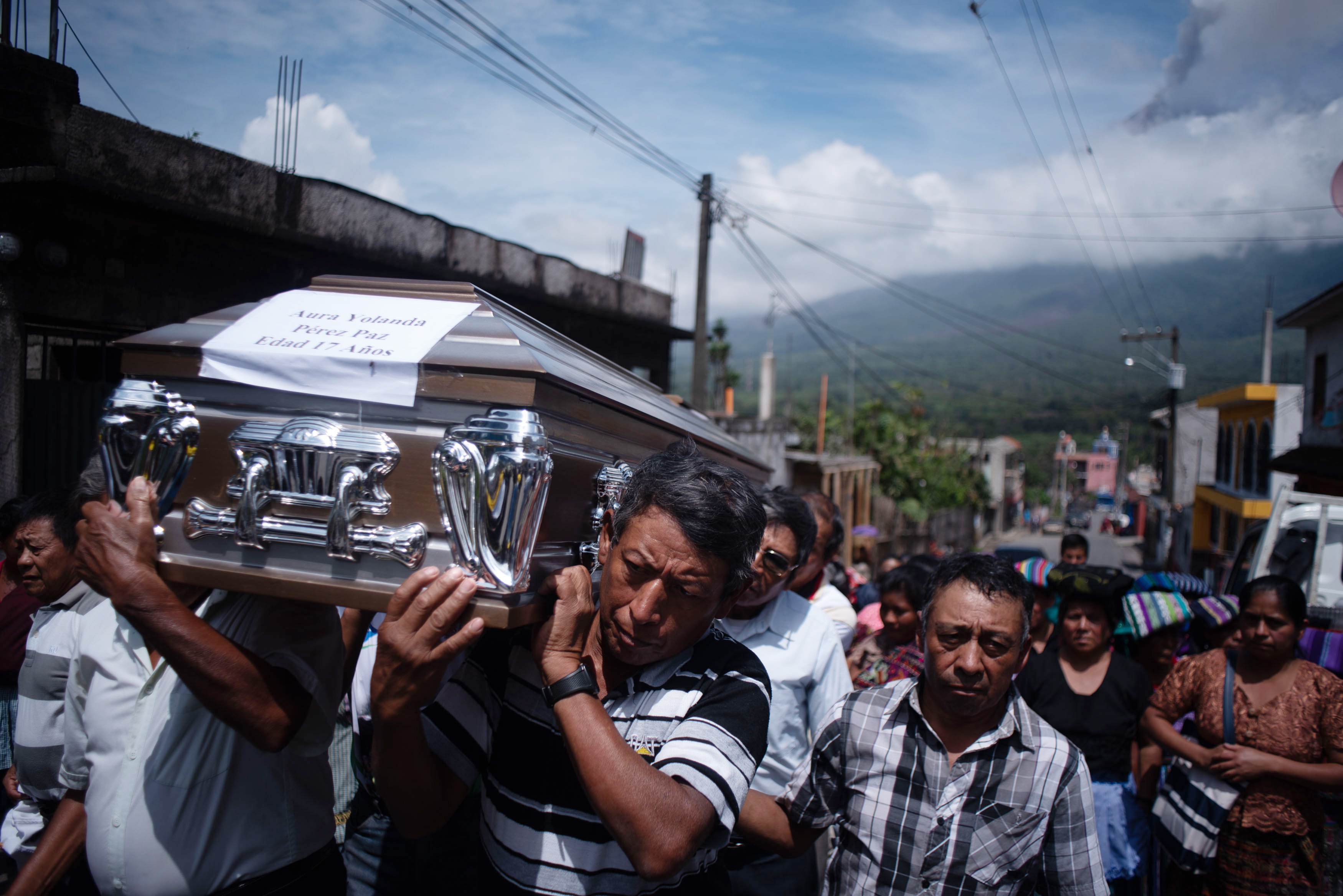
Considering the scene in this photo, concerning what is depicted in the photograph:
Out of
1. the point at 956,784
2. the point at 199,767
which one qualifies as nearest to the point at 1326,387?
the point at 956,784

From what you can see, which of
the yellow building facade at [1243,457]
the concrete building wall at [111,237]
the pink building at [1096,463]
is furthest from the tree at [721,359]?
the pink building at [1096,463]

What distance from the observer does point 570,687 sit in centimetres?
143

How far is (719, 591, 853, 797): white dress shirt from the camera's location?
2742 mm

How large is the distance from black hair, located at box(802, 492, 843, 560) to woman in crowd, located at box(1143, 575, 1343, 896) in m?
1.62

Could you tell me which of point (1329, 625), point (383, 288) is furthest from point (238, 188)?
point (1329, 625)

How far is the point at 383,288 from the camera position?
1.80 m

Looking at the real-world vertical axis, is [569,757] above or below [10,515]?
below

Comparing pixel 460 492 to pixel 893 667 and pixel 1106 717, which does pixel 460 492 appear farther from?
pixel 1106 717

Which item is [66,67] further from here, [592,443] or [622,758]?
[622,758]

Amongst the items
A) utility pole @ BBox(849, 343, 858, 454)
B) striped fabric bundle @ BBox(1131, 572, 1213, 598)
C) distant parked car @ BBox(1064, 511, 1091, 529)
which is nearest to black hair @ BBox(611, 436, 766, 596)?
striped fabric bundle @ BBox(1131, 572, 1213, 598)

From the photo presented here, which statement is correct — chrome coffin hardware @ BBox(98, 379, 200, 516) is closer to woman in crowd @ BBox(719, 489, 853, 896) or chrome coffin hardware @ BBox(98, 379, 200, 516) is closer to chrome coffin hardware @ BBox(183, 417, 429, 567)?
chrome coffin hardware @ BBox(183, 417, 429, 567)

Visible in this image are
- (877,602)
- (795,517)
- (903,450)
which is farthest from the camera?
(903,450)

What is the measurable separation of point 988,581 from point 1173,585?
311 centimetres

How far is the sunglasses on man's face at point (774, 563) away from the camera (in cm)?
282
